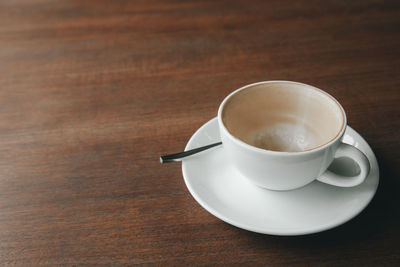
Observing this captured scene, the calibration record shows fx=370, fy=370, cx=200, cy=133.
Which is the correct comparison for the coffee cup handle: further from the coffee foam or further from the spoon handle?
the spoon handle

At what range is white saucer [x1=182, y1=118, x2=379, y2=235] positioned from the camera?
387 millimetres

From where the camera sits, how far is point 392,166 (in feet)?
1.60

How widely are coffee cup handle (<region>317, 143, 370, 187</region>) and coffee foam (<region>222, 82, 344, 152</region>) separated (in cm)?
3

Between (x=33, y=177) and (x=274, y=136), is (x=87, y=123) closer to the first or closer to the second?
(x=33, y=177)

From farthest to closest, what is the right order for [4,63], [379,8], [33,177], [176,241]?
[379,8] → [4,63] → [33,177] → [176,241]

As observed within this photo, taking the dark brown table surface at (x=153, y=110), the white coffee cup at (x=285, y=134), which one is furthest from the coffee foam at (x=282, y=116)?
the dark brown table surface at (x=153, y=110)

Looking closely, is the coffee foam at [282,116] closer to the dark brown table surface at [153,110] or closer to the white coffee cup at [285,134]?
the white coffee cup at [285,134]

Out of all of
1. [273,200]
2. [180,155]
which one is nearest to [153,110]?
[180,155]

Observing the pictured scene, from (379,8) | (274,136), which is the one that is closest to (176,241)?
(274,136)

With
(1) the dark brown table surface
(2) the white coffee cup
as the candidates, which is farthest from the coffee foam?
(1) the dark brown table surface

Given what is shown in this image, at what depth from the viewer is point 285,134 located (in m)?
0.52

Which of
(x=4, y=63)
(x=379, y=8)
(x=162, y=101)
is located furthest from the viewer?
(x=379, y=8)

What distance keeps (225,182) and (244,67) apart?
13.4 inches

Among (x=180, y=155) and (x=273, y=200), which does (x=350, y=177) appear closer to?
(x=273, y=200)
